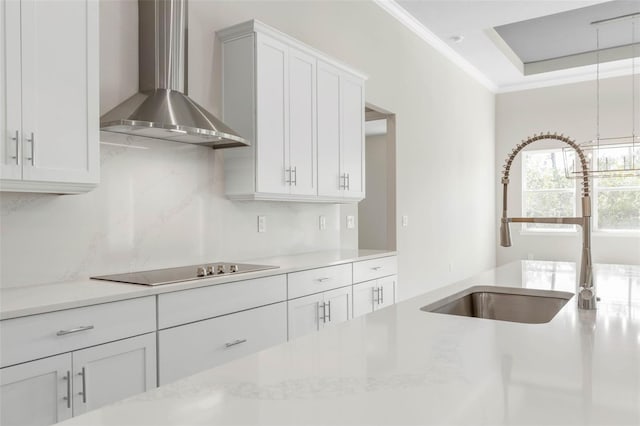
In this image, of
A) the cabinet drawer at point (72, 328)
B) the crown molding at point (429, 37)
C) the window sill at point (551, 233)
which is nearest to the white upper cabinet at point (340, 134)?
the crown molding at point (429, 37)

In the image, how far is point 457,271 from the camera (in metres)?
6.36

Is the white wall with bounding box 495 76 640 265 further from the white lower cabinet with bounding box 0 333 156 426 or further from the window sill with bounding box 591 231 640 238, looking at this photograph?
the white lower cabinet with bounding box 0 333 156 426

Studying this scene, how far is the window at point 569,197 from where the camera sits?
6871mm

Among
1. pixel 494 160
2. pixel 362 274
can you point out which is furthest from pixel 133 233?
pixel 494 160

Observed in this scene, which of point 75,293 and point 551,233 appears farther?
point 551,233

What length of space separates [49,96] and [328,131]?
196 cm

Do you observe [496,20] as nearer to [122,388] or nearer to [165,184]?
[165,184]

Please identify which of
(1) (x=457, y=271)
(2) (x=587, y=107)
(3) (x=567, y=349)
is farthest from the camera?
(2) (x=587, y=107)

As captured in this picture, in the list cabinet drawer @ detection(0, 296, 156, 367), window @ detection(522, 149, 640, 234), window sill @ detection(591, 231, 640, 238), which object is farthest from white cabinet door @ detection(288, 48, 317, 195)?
window sill @ detection(591, 231, 640, 238)

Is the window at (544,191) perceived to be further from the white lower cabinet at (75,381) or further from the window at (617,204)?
the white lower cabinet at (75,381)

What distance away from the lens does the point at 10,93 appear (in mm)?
1772

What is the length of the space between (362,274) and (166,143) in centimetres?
161

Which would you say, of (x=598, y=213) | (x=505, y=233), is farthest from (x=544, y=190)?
(x=505, y=233)

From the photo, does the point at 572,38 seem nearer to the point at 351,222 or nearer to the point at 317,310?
the point at 351,222
